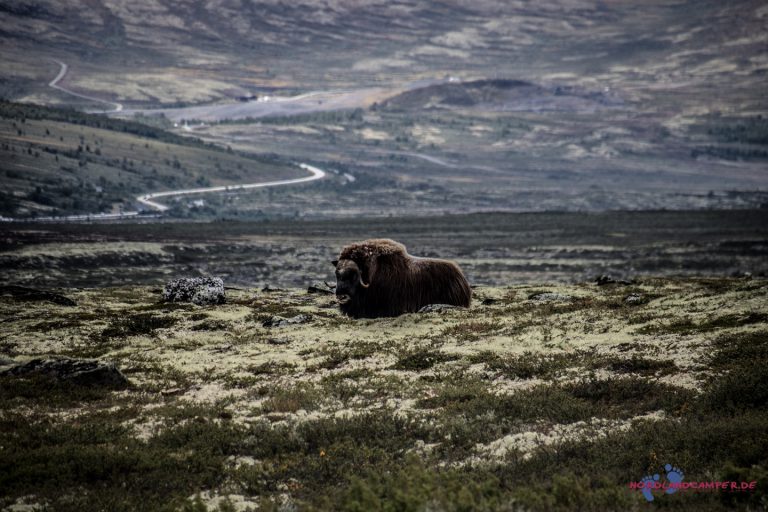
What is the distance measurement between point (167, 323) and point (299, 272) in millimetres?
42386

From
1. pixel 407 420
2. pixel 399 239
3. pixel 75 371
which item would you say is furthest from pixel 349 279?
pixel 399 239

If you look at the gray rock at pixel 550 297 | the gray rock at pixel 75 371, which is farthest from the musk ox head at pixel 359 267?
the gray rock at pixel 75 371

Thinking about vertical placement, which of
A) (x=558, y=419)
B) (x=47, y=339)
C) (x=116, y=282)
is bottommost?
(x=116, y=282)

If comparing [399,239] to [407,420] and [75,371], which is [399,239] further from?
[407,420]

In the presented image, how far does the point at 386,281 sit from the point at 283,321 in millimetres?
4046

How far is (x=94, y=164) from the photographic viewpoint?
14088cm

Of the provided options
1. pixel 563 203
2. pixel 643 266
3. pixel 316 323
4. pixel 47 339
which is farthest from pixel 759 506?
pixel 563 203

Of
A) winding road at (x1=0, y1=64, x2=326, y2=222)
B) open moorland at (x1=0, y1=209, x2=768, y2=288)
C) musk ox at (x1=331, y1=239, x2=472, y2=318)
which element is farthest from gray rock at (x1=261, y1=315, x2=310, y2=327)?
winding road at (x1=0, y1=64, x2=326, y2=222)

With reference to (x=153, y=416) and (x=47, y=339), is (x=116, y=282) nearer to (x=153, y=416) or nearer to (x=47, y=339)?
(x=47, y=339)

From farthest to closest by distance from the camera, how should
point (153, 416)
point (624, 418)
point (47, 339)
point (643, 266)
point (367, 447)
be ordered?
point (643, 266), point (47, 339), point (153, 416), point (624, 418), point (367, 447)

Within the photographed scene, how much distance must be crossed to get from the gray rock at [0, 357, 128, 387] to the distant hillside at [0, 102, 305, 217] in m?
95.6

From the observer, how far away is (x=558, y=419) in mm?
14781

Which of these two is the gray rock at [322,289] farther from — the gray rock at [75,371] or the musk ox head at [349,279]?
the gray rock at [75,371]

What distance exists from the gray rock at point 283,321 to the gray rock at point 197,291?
20.5 ft
